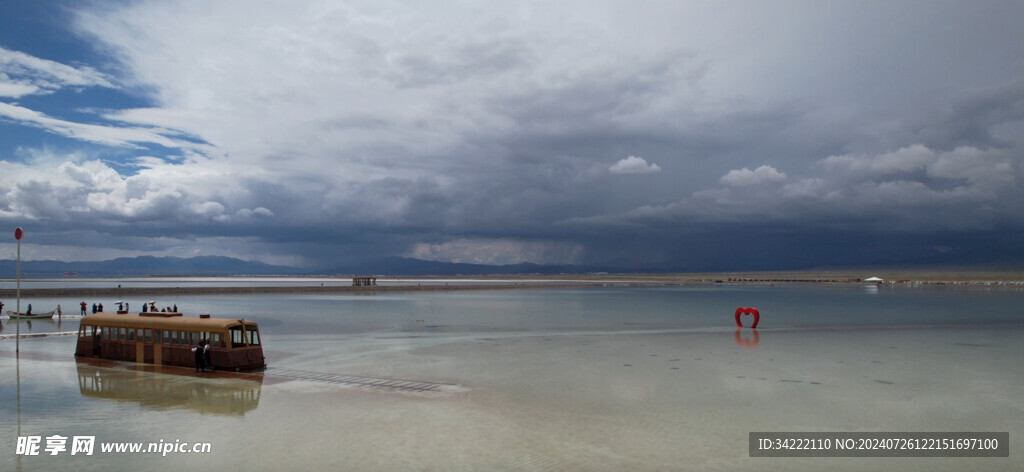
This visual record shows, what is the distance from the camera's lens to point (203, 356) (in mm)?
22078

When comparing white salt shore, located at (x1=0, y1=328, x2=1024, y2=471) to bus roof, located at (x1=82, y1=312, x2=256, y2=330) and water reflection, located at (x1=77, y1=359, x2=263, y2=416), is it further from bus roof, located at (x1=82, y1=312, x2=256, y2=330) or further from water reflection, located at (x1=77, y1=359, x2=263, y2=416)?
bus roof, located at (x1=82, y1=312, x2=256, y2=330)

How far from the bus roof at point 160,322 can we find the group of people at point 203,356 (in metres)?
0.68

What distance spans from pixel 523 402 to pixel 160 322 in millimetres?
15564

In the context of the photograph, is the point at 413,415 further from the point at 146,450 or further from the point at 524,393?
the point at 146,450

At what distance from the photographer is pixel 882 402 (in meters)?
18.4

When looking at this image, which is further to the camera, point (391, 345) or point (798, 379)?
point (391, 345)

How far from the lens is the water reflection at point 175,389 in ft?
55.5

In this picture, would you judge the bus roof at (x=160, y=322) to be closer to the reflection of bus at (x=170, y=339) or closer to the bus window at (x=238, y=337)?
the reflection of bus at (x=170, y=339)

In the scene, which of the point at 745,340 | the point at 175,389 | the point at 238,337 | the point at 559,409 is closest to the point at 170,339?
the point at 238,337

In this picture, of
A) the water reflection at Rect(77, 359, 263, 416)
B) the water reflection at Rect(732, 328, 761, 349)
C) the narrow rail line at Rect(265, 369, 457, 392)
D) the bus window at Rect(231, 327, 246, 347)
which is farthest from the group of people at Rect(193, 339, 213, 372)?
the water reflection at Rect(732, 328, 761, 349)

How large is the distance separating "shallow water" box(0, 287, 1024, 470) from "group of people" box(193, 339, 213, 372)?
2.07 ft

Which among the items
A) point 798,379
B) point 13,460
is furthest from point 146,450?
point 798,379

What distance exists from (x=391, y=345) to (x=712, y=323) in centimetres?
2773

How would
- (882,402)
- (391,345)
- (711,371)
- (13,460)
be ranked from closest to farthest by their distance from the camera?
1. (13,460)
2. (882,402)
3. (711,371)
4. (391,345)
